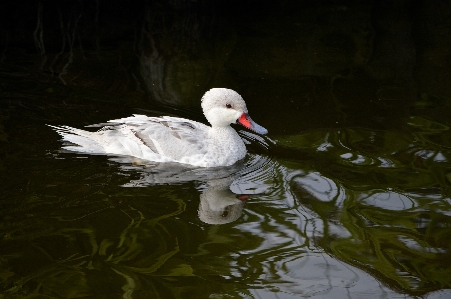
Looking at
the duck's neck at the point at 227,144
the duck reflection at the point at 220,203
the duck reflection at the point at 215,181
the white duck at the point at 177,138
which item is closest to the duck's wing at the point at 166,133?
the white duck at the point at 177,138

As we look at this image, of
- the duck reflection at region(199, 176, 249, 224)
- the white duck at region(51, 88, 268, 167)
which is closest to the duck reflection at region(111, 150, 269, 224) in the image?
the duck reflection at region(199, 176, 249, 224)

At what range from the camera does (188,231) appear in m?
5.86

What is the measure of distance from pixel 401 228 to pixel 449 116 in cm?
323

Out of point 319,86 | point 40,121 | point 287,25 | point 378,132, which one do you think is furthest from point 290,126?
point 287,25

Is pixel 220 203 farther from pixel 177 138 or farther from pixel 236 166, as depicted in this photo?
pixel 177 138

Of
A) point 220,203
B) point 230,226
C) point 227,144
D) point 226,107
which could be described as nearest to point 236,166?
point 227,144

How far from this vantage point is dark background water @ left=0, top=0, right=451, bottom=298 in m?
5.27

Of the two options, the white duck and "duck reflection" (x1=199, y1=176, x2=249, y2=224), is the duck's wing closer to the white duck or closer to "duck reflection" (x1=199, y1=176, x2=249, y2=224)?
the white duck

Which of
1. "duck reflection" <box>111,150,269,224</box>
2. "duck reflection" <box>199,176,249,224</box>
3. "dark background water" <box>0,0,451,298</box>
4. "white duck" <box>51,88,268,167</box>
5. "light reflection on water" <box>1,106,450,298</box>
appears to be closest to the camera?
"light reflection on water" <box>1,106,450,298</box>

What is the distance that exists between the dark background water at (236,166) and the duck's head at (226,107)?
0.49m

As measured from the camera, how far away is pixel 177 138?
7.39 meters

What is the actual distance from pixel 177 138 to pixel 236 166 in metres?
0.74

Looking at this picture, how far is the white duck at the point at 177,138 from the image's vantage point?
736cm

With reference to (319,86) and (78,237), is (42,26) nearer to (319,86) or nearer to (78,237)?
(319,86)
